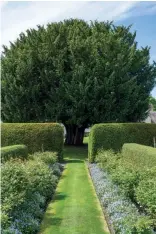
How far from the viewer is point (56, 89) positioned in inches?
1219

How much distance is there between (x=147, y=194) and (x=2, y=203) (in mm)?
3761

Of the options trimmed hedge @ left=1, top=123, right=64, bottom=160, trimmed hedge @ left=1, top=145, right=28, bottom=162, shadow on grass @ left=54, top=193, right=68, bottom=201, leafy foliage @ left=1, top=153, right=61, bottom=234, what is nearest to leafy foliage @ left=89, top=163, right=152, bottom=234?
shadow on grass @ left=54, top=193, right=68, bottom=201

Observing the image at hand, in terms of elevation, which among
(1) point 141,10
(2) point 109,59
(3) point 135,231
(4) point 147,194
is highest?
(2) point 109,59

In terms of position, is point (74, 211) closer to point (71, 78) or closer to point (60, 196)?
point (60, 196)

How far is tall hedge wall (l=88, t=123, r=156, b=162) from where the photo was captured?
1001 inches

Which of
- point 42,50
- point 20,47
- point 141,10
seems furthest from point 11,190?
point 20,47

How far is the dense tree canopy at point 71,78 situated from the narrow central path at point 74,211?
11.6 meters

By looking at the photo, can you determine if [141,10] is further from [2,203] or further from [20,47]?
[20,47]

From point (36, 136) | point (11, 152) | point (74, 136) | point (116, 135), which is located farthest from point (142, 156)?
point (74, 136)

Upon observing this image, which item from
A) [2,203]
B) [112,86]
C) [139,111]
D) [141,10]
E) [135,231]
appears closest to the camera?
[135,231]

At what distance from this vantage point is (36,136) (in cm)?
2595

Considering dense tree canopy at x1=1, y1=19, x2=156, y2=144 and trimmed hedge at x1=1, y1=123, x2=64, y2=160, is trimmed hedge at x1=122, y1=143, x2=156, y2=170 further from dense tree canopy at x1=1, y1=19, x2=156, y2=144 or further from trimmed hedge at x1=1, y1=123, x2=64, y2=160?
dense tree canopy at x1=1, y1=19, x2=156, y2=144

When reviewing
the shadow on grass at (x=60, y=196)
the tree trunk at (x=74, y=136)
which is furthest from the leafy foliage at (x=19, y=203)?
the tree trunk at (x=74, y=136)

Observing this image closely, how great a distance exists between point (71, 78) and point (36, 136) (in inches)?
291
